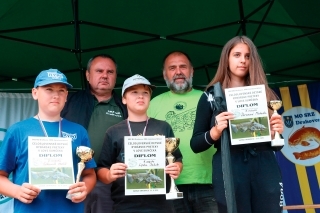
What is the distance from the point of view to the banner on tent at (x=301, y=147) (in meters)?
5.64

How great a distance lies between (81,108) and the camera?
10.1 feet

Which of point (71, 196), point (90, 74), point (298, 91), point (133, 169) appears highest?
Answer: point (298, 91)

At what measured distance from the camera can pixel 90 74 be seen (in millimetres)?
3332

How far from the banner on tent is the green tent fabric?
0.36m

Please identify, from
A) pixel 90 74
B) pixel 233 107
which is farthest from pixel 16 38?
pixel 233 107

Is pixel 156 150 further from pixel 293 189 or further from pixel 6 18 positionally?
pixel 293 189

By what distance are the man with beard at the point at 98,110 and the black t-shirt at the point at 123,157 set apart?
1.26 feet

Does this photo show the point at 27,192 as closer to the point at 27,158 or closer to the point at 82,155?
the point at 27,158

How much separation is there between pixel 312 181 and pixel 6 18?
4179 millimetres

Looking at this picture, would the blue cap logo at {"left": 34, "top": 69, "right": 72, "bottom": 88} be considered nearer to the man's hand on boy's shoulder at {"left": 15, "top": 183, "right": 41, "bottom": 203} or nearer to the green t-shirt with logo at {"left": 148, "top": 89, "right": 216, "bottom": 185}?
the man's hand on boy's shoulder at {"left": 15, "top": 183, "right": 41, "bottom": 203}

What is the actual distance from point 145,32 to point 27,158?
3156 mm

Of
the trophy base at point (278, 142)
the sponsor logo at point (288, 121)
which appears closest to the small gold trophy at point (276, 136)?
the trophy base at point (278, 142)

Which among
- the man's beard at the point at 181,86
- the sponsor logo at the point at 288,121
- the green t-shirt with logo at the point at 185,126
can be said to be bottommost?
the green t-shirt with logo at the point at 185,126

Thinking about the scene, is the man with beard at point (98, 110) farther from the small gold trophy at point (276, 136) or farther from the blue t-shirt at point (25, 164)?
the small gold trophy at point (276, 136)
